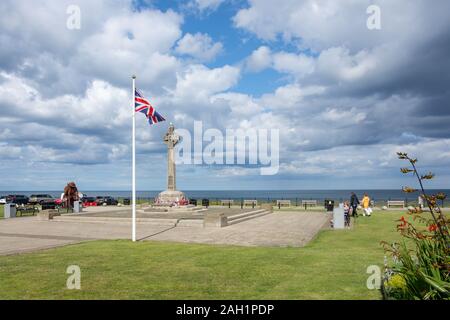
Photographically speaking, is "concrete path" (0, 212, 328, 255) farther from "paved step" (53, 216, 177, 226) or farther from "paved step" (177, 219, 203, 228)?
"paved step" (53, 216, 177, 226)

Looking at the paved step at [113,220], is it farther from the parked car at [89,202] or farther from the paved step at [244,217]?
the parked car at [89,202]

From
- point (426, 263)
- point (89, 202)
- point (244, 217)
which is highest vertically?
point (426, 263)

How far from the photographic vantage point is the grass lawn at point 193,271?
23.5 feet

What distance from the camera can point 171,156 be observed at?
98.0 ft

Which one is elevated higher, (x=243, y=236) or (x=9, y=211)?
(x=9, y=211)

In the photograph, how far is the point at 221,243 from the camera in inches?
554

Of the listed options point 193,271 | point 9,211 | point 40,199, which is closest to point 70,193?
point 9,211

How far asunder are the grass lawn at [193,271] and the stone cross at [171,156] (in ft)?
52.6

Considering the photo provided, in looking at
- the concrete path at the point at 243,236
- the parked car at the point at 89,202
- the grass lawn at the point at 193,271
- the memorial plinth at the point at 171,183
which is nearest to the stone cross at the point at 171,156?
the memorial plinth at the point at 171,183

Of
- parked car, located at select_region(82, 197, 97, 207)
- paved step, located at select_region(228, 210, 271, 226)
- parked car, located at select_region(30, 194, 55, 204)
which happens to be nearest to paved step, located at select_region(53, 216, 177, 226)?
paved step, located at select_region(228, 210, 271, 226)

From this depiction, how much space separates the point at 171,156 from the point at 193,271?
21.3 meters

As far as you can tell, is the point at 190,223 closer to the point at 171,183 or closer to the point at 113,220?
the point at 113,220

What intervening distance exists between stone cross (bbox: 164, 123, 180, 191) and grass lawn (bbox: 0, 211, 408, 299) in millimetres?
16018
